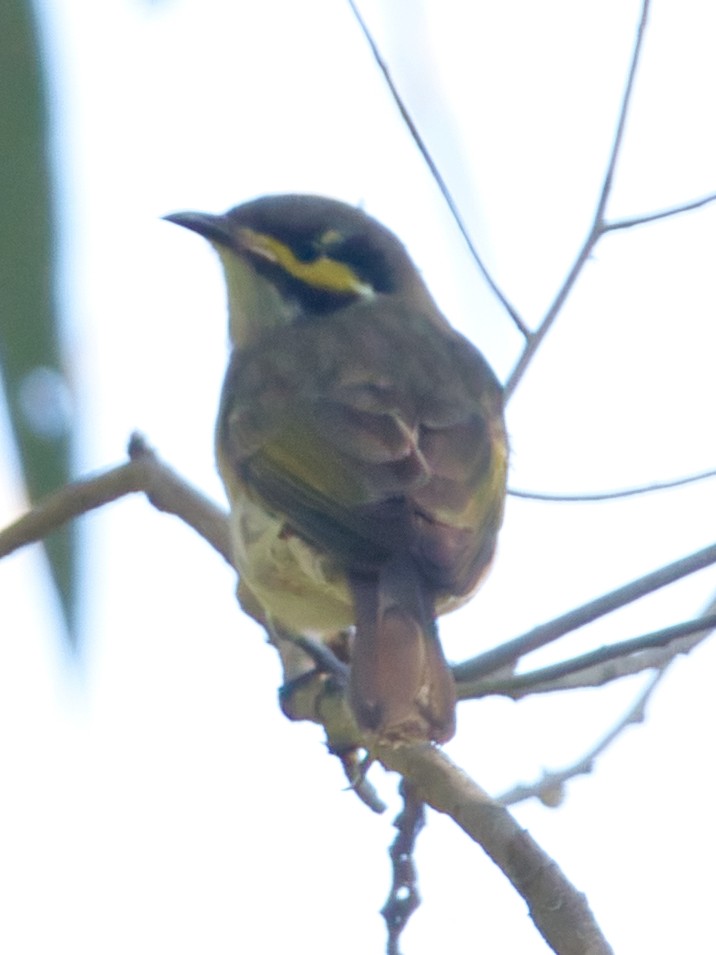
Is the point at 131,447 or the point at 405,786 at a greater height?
the point at 131,447

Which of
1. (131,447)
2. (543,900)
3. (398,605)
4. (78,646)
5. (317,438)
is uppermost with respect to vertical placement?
(131,447)

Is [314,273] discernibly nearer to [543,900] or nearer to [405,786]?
[405,786]

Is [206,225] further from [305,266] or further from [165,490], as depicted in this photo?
[165,490]

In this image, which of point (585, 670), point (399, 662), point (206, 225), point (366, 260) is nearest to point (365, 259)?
point (366, 260)

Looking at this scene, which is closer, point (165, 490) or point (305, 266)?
point (165, 490)

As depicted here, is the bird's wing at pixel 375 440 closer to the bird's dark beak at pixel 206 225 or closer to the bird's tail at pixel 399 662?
the bird's tail at pixel 399 662

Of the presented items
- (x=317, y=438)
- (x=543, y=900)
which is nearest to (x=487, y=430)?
(x=317, y=438)

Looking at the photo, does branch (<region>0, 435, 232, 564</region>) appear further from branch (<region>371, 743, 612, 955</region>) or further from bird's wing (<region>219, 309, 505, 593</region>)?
branch (<region>371, 743, 612, 955</region>)
